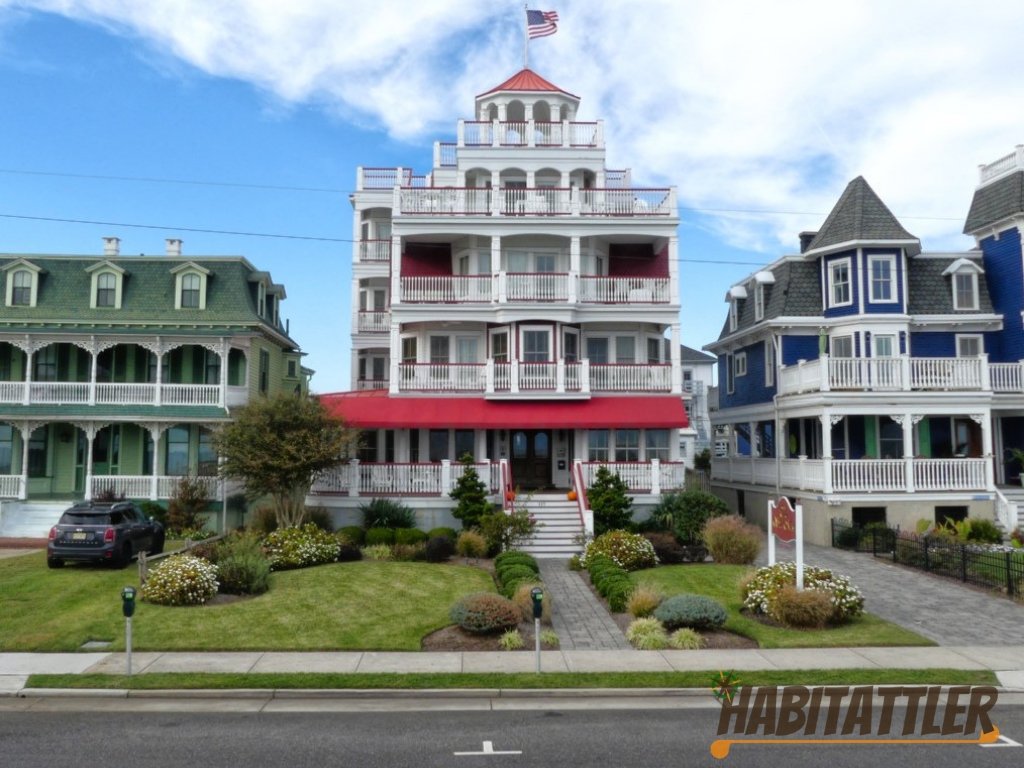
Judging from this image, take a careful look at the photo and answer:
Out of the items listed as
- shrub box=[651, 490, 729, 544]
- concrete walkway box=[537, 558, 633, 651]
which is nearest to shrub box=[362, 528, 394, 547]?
concrete walkway box=[537, 558, 633, 651]

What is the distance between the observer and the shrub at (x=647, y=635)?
1380 cm

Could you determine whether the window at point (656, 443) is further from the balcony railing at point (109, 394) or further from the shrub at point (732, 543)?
the balcony railing at point (109, 394)

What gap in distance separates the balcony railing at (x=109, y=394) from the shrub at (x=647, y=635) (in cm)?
2000

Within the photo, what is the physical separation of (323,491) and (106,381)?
431 inches

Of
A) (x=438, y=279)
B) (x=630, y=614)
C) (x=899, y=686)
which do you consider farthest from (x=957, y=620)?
(x=438, y=279)

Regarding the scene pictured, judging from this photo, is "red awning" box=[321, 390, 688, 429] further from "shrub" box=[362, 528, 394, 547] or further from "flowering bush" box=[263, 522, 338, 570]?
"flowering bush" box=[263, 522, 338, 570]

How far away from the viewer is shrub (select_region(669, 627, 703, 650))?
13852mm

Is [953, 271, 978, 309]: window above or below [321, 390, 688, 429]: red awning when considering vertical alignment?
above

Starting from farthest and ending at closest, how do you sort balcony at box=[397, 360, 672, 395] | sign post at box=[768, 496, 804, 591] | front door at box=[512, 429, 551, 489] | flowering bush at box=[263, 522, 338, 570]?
front door at box=[512, 429, 551, 489] < balcony at box=[397, 360, 672, 395] < flowering bush at box=[263, 522, 338, 570] < sign post at box=[768, 496, 804, 591]

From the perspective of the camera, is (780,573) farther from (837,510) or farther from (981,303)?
(981,303)

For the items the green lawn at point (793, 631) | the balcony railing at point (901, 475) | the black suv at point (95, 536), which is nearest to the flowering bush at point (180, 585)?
the black suv at point (95, 536)

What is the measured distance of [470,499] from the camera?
80.7 ft

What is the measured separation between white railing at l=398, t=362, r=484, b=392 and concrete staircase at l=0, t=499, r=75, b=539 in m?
12.7

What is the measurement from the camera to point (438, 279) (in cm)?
2852
